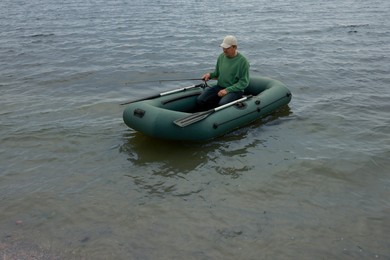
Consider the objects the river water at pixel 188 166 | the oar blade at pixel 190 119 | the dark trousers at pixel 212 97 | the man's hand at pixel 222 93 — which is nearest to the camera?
the river water at pixel 188 166

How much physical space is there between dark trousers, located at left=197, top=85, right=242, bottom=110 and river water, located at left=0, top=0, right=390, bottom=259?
70 cm

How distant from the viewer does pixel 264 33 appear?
17078 mm

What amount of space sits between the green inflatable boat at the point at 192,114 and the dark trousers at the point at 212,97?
Answer: 6.6 inches

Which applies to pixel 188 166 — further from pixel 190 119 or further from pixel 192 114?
pixel 192 114

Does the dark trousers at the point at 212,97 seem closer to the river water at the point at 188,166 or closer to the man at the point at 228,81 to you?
the man at the point at 228,81

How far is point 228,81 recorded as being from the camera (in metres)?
8.12

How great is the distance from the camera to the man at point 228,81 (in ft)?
25.9

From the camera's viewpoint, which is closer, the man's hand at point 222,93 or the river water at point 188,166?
the river water at point 188,166

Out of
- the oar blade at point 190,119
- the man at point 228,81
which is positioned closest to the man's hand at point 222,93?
the man at point 228,81

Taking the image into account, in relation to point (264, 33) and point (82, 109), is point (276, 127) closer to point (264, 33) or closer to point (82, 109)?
point (82, 109)

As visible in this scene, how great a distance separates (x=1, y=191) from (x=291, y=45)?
458 inches

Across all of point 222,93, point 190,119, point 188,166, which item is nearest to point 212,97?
point 222,93

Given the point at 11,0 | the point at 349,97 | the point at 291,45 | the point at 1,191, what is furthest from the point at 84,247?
the point at 11,0

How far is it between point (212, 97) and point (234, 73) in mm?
631
